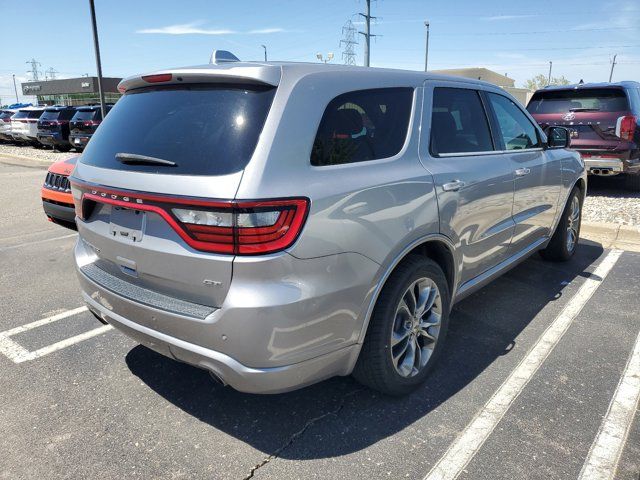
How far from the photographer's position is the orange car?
5309mm

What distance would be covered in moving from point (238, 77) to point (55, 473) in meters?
1.99

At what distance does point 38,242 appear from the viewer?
6.27 metres

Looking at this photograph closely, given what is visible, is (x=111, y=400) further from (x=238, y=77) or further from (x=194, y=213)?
(x=238, y=77)

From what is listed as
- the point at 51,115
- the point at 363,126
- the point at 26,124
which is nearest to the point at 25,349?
the point at 363,126

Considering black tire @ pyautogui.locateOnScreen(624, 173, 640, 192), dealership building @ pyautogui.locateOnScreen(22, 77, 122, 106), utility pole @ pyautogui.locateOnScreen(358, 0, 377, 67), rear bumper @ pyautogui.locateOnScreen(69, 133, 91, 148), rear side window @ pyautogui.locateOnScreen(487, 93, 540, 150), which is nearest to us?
rear side window @ pyautogui.locateOnScreen(487, 93, 540, 150)

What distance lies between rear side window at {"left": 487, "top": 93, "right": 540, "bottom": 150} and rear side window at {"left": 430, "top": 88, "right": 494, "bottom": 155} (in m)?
0.27

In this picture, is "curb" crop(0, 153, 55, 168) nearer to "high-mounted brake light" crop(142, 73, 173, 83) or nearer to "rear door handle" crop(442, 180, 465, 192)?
"high-mounted brake light" crop(142, 73, 173, 83)

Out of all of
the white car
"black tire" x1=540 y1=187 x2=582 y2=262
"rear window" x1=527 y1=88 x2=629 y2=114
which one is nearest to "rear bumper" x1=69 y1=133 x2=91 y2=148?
the white car

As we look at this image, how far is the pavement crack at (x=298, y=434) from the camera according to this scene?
89.7 inches

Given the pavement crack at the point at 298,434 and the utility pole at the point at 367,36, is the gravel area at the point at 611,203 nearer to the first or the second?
the pavement crack at the point at 298,434

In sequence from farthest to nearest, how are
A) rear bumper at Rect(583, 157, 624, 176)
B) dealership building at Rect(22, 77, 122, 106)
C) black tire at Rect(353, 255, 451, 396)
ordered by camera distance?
dealership building at Rect(22, 77, 122, 106) → rear bumper at Rect(583, 157, 624, 176) → black tire at Rect(353, 255, 451, 396)

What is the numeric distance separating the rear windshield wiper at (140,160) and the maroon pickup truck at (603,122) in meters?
7.57

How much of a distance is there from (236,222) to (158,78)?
108 centimetres

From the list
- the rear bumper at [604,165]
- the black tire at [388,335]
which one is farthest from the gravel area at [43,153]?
the black tire at [388,335]
